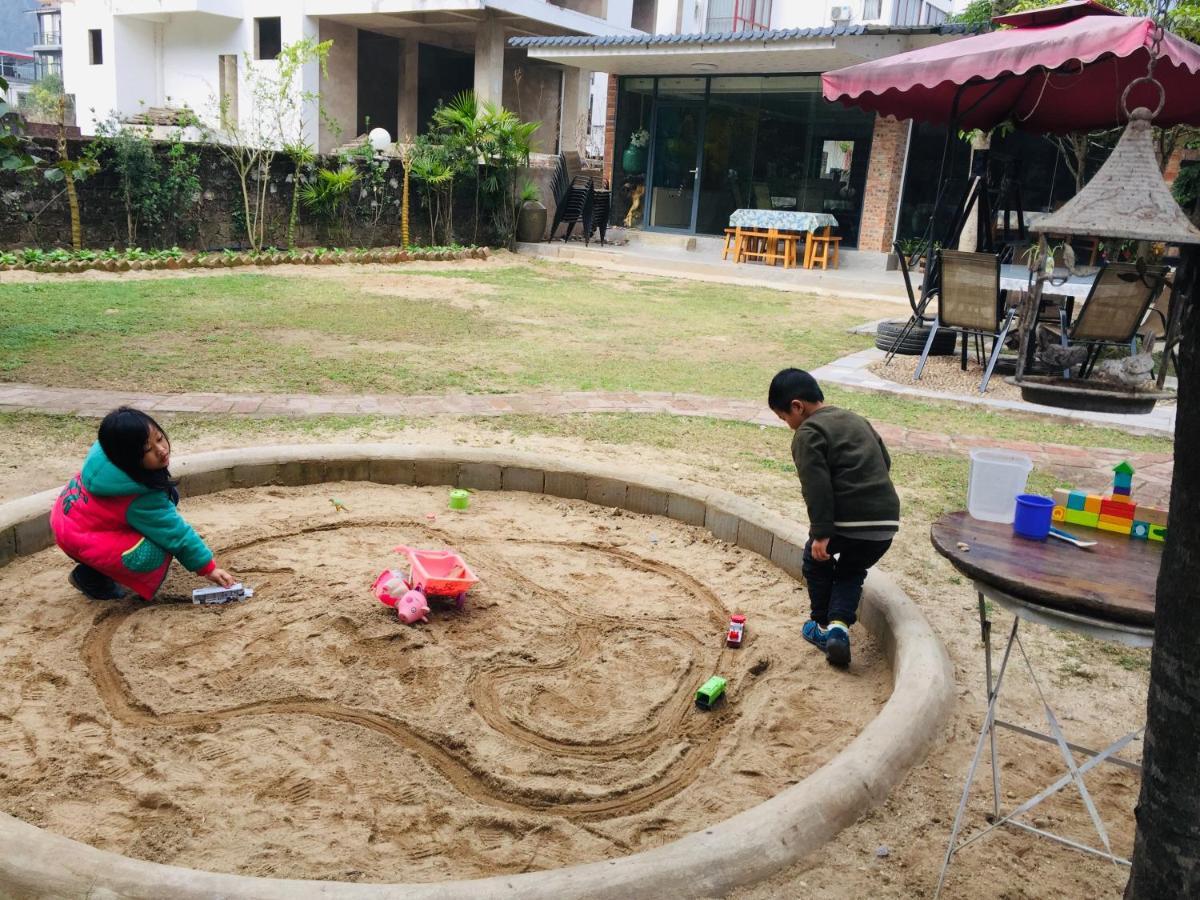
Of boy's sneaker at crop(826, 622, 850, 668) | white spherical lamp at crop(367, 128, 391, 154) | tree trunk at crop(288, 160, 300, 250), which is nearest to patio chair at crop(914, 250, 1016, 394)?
boy's sneaker at crop(826, 622, 850, 668)

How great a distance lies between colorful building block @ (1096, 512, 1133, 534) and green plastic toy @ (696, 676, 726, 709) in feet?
3.98

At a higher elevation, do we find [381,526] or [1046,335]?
[1046,335]

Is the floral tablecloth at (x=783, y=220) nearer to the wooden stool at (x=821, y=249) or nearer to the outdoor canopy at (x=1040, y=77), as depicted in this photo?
the wooden stool at (x=821, y=249)

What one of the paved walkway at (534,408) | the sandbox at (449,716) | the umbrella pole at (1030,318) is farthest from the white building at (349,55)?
the sandbox at (449,716)

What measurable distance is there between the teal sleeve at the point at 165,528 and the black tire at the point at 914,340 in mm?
7126

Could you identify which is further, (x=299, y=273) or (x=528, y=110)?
(x=528, y=110)

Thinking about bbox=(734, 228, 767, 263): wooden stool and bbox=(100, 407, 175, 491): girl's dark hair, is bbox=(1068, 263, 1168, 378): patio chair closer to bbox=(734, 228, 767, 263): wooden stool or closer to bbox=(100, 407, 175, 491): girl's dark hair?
bbox=(100, 407, 175, 491): girl's dark hair

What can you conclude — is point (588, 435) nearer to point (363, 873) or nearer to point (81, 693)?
point (81, 693)

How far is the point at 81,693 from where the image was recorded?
9.61 ft

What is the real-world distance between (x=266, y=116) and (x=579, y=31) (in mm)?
8080

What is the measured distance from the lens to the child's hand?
3.51 meters

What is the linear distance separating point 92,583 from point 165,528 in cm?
37

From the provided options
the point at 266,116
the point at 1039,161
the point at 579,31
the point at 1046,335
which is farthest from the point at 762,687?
the point at 579,31

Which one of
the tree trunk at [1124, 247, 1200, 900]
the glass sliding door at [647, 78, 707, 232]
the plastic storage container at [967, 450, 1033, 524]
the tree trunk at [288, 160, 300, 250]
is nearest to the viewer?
the tree trunk at [1124, 247, 1200, 900]
